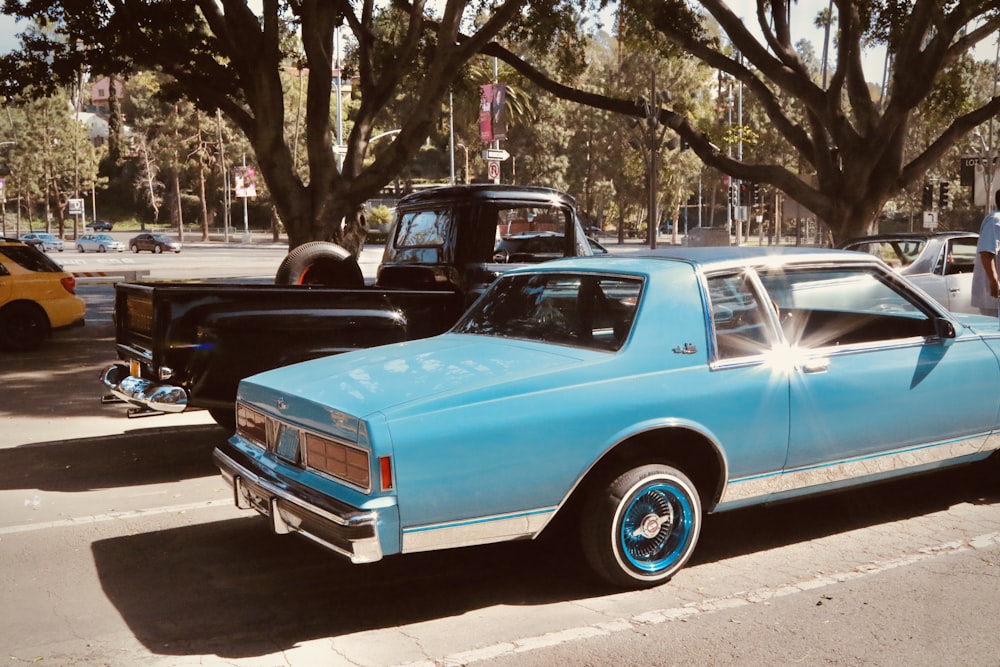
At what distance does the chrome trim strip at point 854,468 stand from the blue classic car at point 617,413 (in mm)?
11

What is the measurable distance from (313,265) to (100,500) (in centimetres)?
306

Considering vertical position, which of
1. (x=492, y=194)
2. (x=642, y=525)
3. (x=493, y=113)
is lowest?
(x=642, y=525)

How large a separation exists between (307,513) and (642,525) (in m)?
1.49

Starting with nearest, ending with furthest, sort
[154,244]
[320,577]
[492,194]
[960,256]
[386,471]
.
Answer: [386,471], [320,577], [492,194], [960,256], [154,244]

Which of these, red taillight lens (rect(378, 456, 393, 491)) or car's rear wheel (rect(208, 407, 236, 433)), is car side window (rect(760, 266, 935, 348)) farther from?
car's rear wheel (rect(208, 407, 236, 433))

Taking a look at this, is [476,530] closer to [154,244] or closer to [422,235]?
[422,235]

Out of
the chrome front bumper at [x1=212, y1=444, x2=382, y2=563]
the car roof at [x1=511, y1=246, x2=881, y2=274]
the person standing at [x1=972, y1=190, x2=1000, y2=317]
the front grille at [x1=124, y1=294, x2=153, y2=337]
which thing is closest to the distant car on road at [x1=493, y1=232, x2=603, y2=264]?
the front grille at [x1=124, y1=294, x2=153, y2=337]

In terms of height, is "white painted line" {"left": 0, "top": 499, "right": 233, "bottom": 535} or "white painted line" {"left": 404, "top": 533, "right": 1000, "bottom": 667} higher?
"white painted line" {"left": 404, "top": 533, "right": 1000, "bottom": 667}

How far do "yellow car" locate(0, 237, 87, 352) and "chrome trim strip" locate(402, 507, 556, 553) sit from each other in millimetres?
11793

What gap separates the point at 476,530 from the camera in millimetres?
4102

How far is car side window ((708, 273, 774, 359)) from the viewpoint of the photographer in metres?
4.81

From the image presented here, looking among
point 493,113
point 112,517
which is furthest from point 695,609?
point 493,113

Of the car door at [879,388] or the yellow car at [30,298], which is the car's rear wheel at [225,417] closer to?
the car door at [879,388]

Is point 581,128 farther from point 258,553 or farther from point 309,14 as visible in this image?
point 258,553
